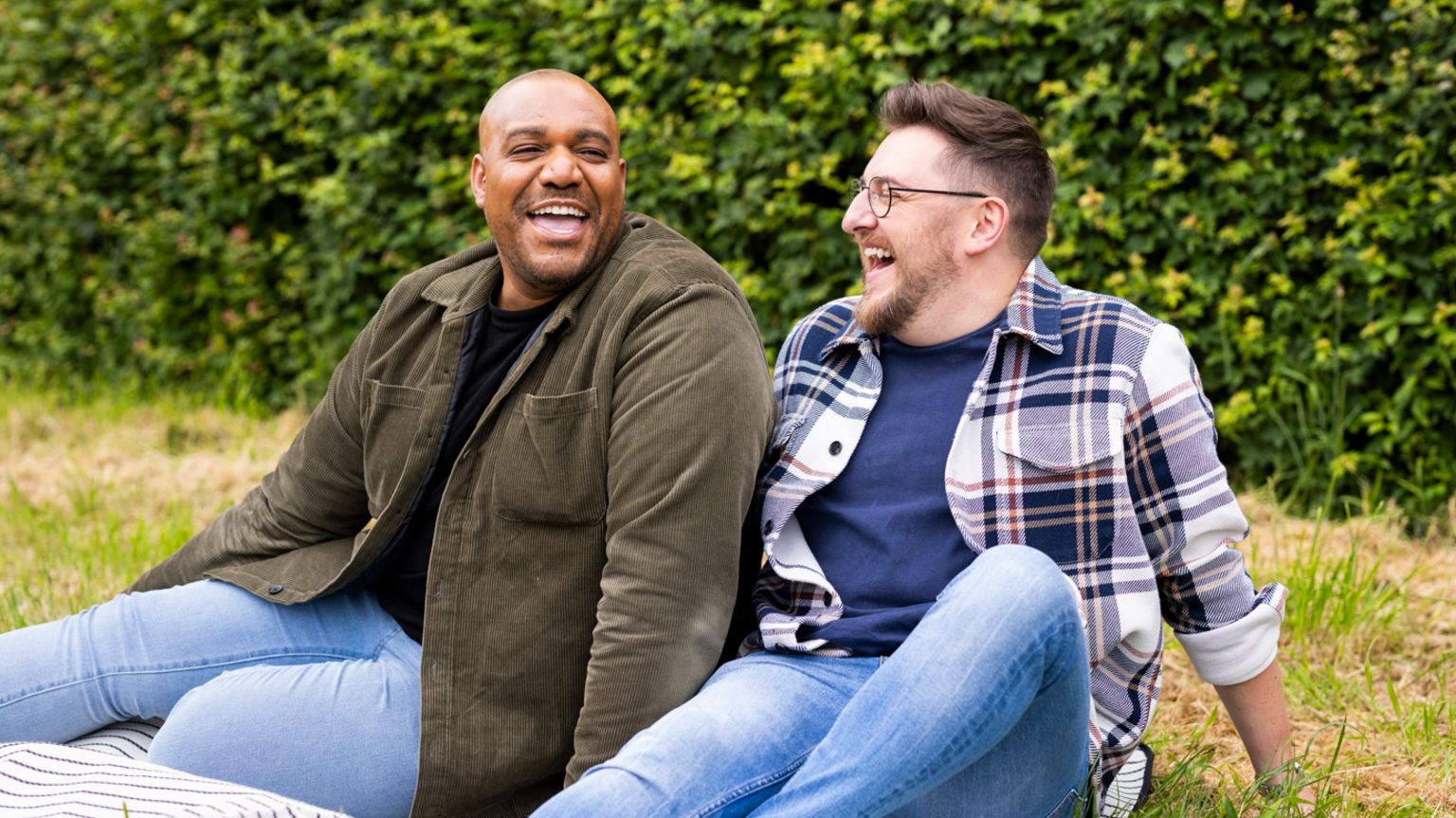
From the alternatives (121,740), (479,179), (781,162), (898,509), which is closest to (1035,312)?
(898,509)

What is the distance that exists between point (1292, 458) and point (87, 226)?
19.9 feet

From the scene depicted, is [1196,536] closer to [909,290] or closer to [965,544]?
[965,544]

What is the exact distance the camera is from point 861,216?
2748mm

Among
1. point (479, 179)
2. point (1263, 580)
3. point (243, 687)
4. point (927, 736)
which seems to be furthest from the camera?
point (1263, 580)

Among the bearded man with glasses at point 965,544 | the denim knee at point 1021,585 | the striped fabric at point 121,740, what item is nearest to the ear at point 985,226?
the bearded man with glasses at point 965,544

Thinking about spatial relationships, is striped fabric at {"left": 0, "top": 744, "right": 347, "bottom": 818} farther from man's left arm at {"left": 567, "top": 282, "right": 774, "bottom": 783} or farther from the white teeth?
the white teeth

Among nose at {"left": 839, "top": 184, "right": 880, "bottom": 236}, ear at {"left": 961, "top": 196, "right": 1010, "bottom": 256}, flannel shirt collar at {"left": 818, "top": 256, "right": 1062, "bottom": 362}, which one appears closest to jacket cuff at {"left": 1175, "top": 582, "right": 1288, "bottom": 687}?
flannel shirt collar at {"left": 818, "top": 256, "right": 1062, "bottom": 362}

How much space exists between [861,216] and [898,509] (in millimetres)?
632

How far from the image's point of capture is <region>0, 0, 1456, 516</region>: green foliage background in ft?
13.8

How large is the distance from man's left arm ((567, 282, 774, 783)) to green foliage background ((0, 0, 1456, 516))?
6.87 ft

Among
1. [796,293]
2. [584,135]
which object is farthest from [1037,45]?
[584,135]

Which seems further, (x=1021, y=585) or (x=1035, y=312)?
(x=1035, y=312)

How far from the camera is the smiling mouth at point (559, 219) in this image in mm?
2746

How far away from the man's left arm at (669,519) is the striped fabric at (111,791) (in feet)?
1.73
